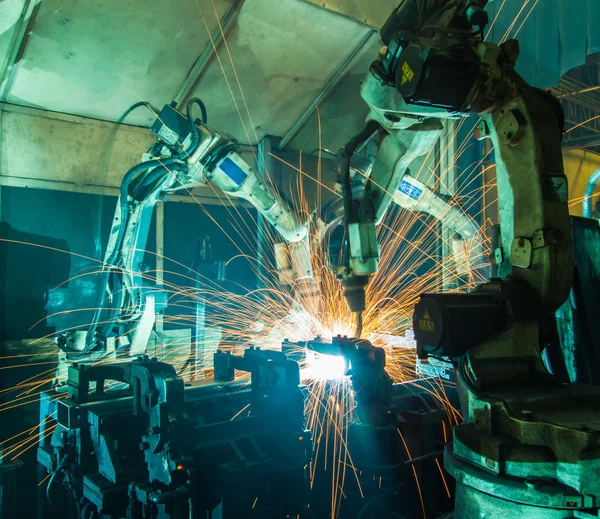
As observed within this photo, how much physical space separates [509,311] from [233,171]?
7.72 ft

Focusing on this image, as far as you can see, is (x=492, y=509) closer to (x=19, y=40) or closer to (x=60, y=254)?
(x=19, y=40)

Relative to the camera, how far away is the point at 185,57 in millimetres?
3807

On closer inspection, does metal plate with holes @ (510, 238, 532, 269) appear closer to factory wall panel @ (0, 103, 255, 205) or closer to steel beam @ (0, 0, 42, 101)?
steel beam @ (0, 0, 42, 101)

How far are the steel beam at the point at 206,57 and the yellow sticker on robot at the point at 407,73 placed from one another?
2200 mm

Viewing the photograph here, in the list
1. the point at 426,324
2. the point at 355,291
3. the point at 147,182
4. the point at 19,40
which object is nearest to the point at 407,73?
the point at 426,324

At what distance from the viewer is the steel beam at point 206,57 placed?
11.7ft

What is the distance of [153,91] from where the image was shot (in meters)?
4.03

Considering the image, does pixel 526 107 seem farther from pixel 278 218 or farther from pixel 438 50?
pixel 278 218

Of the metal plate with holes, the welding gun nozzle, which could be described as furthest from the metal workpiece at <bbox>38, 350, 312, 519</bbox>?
the metal plate with holes

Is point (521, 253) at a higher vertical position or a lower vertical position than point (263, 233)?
lower

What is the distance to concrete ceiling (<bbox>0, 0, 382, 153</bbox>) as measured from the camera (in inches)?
131

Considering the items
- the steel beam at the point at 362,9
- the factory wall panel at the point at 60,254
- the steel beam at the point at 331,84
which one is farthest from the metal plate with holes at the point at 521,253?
the factory wall panel at the point at 60,254

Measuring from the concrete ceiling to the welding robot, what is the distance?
6.68ft

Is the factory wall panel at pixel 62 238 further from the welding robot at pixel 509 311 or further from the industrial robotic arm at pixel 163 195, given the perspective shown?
the welding robot at pixel 509 311
